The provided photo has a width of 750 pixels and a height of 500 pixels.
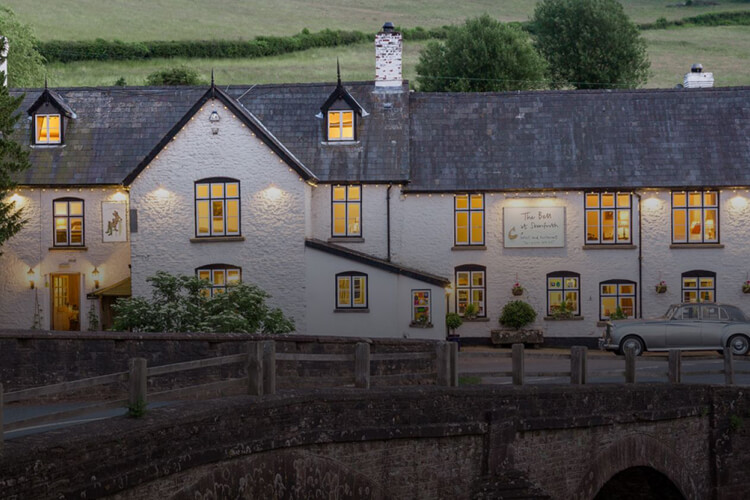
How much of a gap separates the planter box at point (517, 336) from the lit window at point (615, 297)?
7.91 feet

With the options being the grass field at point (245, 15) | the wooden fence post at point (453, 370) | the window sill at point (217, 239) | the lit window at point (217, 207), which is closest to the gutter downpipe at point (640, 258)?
the window sill at point (217, 239)

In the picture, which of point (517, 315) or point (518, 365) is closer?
point (518, 365)

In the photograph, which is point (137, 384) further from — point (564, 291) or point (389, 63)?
point (389, 63)

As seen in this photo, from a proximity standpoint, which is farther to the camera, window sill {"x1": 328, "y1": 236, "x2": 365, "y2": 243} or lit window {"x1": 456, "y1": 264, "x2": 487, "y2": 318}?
lit window {"x1": 456, "y1": 264, "x2": 487, "y2": 318}

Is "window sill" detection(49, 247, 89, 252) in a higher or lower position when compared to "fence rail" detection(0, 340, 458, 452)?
higher

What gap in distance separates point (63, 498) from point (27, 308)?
28376mm

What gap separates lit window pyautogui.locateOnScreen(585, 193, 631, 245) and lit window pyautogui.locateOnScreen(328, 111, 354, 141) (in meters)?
8.14

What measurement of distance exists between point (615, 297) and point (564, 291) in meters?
1.66

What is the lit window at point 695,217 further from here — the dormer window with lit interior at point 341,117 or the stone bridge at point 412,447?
the stone bridge at point 412,447

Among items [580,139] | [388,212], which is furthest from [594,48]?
[388,212]

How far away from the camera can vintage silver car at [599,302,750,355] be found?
1291 inches

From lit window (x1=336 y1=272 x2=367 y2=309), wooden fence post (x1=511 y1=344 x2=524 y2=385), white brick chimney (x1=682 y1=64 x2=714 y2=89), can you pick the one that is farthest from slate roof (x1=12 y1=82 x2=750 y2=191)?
wooden fence post (x1=511 y1=344 x2=524 y2=385)

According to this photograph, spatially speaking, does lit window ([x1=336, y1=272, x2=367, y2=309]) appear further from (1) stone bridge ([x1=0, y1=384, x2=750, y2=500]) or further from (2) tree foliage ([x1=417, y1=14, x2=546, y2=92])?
(2) tree foliage ([x1=417, y1=14, x2=546, y2=92])

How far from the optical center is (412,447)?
17438 mm
